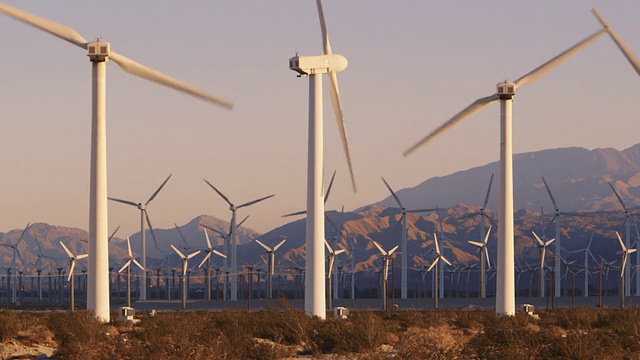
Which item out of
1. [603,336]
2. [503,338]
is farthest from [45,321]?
[603,336]

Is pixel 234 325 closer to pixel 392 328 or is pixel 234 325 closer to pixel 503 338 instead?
pixel 392 328

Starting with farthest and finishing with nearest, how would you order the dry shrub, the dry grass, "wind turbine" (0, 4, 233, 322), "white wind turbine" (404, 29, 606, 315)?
"white wind turbine" (404, 29, 606, 315) < "wind turbine" (0, 4, 233, 322) < the dry grass < the dry shrub

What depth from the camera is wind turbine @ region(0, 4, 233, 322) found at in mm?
54500

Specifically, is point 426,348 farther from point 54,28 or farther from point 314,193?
point 54,28

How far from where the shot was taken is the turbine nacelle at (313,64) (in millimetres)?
59750

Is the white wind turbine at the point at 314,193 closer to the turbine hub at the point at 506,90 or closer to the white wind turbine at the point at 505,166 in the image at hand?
the white wind turbine at the point at 505,166

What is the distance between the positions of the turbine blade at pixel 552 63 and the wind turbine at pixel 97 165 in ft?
87.2

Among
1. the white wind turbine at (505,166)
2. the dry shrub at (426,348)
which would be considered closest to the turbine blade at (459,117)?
the white wind turbine at (505,166)

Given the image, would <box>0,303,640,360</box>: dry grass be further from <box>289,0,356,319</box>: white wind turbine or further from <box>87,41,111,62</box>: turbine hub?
<box>87,41,111,62</box>: turbine hub

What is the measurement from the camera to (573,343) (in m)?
34.2

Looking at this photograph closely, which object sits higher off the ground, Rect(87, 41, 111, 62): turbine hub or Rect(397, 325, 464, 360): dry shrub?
Rect(87, 41, 111, 62): turbine hub

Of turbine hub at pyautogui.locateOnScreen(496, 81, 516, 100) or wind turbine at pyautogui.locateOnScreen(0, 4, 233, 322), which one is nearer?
wind turbine at pyautogui.locateOnScreen(0, 4, 233, 322)

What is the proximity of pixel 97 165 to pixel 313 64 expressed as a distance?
41.9 ft

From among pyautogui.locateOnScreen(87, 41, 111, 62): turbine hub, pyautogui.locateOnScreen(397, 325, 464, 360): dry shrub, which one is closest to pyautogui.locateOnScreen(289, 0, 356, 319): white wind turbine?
pyautogui.locateOnScreen(87, 41, 111, 62): turbine hub
